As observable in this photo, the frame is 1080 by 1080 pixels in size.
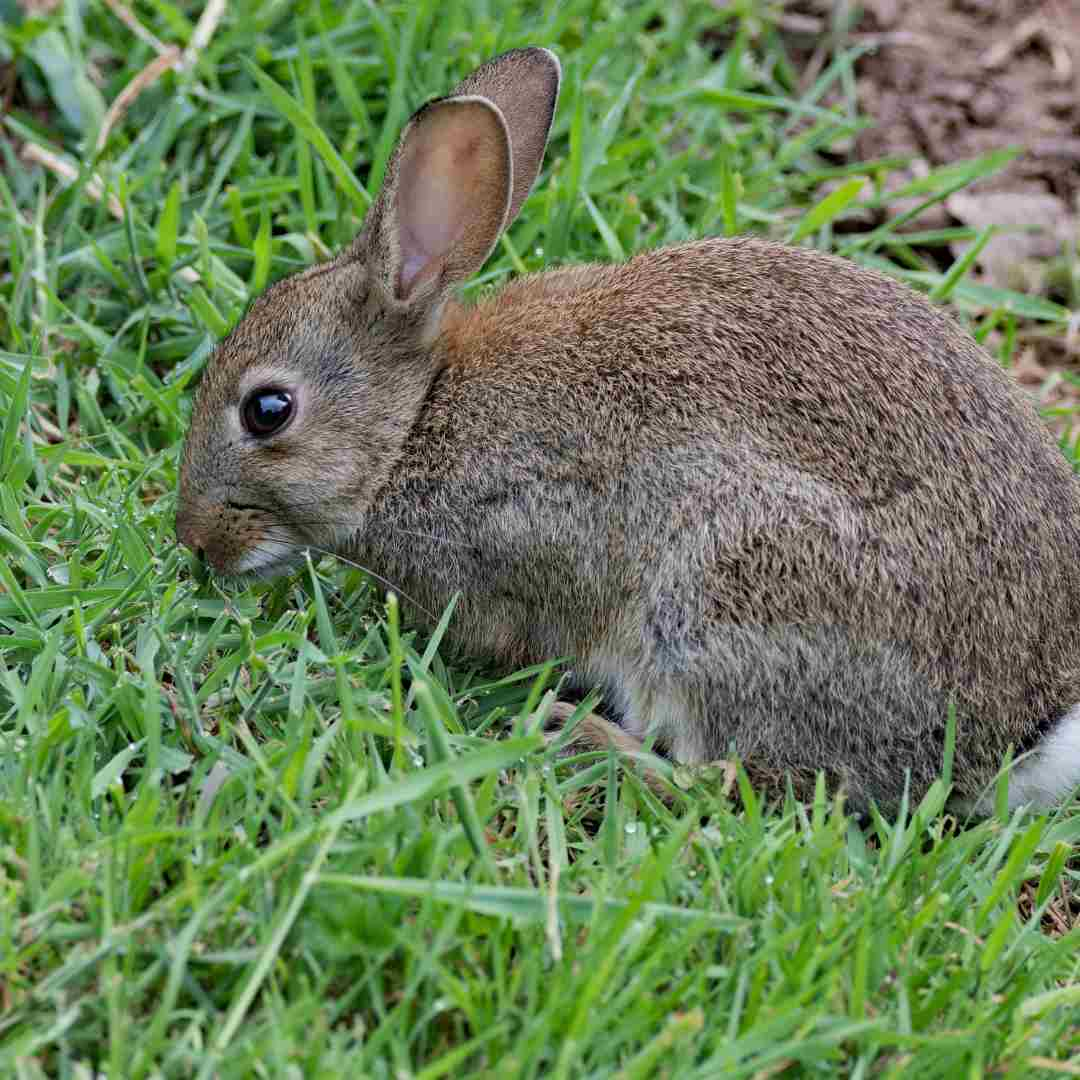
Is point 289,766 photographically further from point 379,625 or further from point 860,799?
point 860,799

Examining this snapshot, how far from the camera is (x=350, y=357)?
4.87 meters

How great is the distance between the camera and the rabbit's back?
4340mm

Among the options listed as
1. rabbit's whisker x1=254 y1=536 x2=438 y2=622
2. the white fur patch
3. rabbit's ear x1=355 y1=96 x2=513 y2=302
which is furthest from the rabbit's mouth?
the white fur patch

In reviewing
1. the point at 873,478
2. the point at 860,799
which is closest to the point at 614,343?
the point at 873,478

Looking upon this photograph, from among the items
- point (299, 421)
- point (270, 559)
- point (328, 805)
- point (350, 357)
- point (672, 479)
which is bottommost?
point (328, 805)

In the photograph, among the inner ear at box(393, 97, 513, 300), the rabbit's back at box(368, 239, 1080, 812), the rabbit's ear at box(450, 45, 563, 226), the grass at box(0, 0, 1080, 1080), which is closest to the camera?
the grass at box(0, 0, 1080, 1080)

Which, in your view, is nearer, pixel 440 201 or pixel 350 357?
pixel 440 201

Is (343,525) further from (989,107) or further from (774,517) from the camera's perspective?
(989,107)

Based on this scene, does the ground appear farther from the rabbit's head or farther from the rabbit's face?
the rabbit's face

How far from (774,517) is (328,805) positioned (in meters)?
1.47

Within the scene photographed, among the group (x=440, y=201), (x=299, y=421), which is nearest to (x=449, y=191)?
(x=440, y=201)

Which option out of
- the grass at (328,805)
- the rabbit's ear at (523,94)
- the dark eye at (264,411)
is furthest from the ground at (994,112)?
the dark eye at (264,411)

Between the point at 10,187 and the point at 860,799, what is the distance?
13.1 feet

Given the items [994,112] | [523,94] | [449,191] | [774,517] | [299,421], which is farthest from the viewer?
[994,112]
